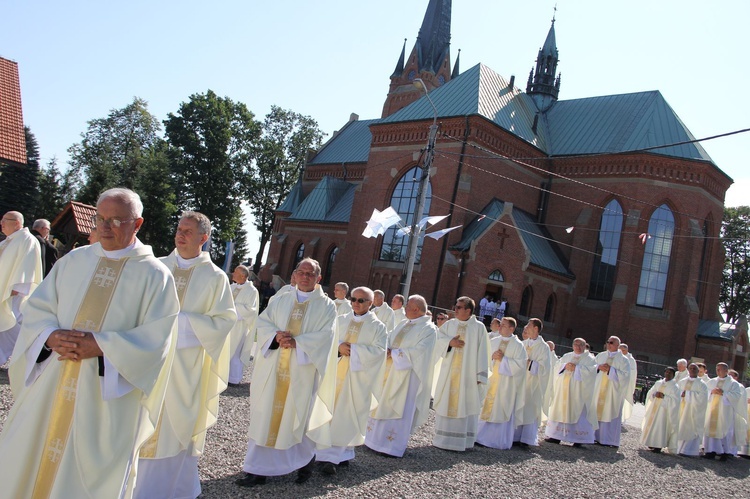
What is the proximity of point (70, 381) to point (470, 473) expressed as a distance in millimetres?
5917

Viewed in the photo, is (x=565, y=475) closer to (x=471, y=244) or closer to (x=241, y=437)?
(x=241, y=437)

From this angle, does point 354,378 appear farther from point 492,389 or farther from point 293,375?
point 492,389

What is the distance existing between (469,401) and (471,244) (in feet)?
58.7

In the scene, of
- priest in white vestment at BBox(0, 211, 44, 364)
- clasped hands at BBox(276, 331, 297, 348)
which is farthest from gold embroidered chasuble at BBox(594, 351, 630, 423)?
priest in white vestment at BBox(0, 211, 44, 364)

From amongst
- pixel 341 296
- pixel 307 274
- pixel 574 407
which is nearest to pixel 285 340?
pixel 307 274

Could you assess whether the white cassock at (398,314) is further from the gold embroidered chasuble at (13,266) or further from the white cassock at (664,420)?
the gold embroidered chasuble at (13,266)

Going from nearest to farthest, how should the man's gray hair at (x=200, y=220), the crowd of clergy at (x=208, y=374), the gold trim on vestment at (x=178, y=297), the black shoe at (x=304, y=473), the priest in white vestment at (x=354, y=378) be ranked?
the crowd of clergy at (x=208, y=374)
the gold trim on vestment at (x=178, y=297)
the man's gray hair at (x=200, y=220)
the black shoe at (x=304, y=473)
the priest in white vestment at (x=354, y=378)

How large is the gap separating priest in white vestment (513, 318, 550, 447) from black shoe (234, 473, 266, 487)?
21.2ft

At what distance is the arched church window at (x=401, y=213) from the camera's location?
31266mm

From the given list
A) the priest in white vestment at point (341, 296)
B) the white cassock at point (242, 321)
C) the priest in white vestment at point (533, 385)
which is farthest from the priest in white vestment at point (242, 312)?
the priest in white vestment at point (533, 385)

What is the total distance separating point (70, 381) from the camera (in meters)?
3.65

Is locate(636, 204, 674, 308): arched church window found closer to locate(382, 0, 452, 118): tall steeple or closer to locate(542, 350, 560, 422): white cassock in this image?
locate(542, 350, 560, 422): white cassock

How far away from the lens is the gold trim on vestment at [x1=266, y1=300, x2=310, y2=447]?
6.20 metres

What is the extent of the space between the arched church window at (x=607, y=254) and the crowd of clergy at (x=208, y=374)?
1886 centimetres
